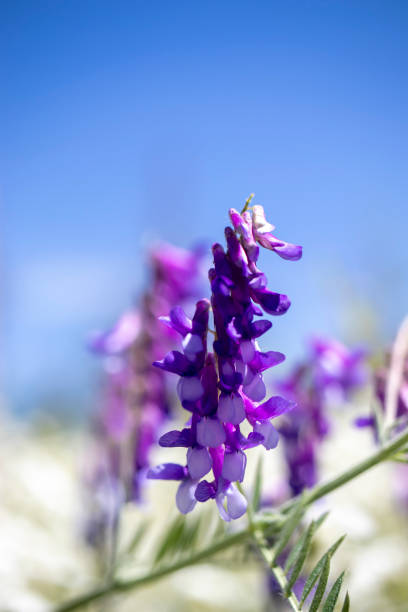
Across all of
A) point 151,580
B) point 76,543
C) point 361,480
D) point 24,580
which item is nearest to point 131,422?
point 151,580

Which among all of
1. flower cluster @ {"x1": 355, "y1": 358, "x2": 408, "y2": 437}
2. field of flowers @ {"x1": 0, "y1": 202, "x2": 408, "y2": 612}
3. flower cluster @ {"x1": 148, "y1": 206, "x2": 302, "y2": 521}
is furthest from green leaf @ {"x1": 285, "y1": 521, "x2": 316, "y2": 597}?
flower cluster @ {"x1": 355, "y1": 358, "x2": 408, "y2": 437}

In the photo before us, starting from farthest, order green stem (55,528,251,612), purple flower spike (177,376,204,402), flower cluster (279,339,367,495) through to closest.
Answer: flower cluster (279,339,367,495) < green stem (55,528,251,612) < purple flower spike (177,376,204,402)

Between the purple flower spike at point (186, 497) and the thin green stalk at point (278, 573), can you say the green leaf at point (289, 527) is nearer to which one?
the thin green stalk at point (278, 573)

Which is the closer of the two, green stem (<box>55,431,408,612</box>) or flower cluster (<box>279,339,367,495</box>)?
green stem (<box>55,431,408,612</box>)

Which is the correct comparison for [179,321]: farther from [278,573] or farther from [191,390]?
[278,573]

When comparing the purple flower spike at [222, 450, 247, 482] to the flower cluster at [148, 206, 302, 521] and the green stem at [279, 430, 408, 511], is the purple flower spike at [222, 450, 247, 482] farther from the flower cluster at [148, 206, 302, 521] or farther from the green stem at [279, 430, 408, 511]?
the green stem at [279, 430, 408, 511]

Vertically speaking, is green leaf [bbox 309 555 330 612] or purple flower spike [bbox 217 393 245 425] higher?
purple flower spike [bbox 217 393 245 425]

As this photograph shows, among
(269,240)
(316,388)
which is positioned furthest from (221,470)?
(316,388)

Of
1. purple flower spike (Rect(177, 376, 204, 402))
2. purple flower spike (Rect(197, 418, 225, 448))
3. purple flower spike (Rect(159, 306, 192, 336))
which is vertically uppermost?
purple flower spike (Rect(159, 306, 192, 336))
